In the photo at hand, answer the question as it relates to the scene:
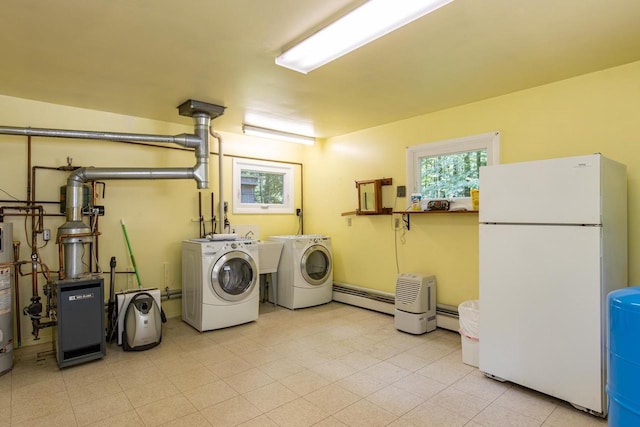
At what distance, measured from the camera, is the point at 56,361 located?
3.19 meters

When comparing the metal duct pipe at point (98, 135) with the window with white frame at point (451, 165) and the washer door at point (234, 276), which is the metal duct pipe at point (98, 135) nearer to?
the washer door at point (234, 276)

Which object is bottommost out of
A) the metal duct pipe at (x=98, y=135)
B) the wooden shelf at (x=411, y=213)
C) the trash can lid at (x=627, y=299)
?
the trash can lid at (x=627, y=299)

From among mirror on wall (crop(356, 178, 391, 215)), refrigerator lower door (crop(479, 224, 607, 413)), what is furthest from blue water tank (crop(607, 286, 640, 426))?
mirror on wall (crop(356, 178, 391, 215))

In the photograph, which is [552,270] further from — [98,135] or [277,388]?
[98,135]

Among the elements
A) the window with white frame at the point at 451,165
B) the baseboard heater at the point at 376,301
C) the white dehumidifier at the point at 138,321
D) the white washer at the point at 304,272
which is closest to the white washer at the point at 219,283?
the white dehumidifier at the point at 138,321

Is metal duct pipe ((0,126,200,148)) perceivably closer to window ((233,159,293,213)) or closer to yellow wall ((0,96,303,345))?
yellow wall ((0,96,303,345))

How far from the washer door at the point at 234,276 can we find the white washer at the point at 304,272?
0.70 metres

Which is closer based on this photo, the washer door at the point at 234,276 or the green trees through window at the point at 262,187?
the washer door at the point at 234,276

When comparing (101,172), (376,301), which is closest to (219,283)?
(101,172)

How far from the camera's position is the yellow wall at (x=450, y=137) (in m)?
2.85

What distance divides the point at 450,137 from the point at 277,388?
10.1 ft

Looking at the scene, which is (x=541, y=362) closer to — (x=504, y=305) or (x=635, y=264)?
(x=504, y=305)

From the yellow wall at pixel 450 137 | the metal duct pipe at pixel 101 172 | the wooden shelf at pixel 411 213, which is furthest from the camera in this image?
the wooden shelf at pixel 411 213

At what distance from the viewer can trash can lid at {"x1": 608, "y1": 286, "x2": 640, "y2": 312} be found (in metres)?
1.48
